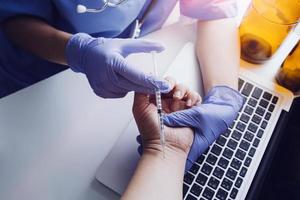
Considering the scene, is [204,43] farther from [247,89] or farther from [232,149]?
[232,149]

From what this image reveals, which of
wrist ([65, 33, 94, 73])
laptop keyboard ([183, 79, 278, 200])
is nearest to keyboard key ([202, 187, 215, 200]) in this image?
laptop keyboard ([183, 79, 278, 200])

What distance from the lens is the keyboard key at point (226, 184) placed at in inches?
32.0

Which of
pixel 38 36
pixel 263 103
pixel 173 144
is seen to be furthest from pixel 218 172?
pixel 38 36

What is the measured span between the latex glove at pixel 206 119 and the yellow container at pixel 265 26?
184 mm

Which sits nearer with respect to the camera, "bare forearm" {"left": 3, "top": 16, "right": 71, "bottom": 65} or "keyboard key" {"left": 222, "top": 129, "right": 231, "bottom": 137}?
"bare forearm" {"left": 3, "top": 16, "right": 71, "bottom": 65}

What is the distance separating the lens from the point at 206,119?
0.82 meters

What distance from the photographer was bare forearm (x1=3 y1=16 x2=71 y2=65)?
2.51 ft

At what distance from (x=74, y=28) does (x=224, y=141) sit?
41 cm

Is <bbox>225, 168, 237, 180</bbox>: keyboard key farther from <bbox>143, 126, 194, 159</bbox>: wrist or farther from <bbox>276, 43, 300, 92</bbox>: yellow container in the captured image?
<bbox>276, 43, 300, 92</bbox>: yellow container

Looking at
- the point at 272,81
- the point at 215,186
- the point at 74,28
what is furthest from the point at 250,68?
the point at 74,28

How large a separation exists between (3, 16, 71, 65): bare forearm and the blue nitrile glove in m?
0.03

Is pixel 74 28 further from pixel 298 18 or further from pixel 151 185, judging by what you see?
pixel 298 18

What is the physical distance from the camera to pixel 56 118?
2.77 ft

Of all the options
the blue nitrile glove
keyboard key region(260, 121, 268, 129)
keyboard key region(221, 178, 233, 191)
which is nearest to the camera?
the blue nitrile glove
